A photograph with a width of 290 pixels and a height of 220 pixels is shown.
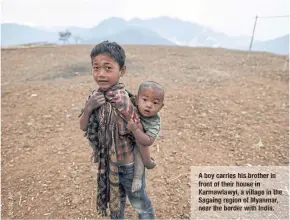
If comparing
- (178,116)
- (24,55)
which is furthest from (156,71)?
(24,55)

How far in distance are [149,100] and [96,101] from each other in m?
0.30

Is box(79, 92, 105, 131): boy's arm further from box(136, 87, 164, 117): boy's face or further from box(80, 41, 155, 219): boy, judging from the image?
box(136, 87, 164, 117): boy's face

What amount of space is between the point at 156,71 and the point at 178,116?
4.09 metres

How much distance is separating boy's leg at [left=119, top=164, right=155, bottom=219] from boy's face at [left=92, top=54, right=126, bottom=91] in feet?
1.95

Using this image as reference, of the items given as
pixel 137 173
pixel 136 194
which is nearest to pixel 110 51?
pixel 137 173

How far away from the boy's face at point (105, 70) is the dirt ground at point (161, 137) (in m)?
1.77

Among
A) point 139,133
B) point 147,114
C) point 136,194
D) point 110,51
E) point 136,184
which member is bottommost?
point 136,194

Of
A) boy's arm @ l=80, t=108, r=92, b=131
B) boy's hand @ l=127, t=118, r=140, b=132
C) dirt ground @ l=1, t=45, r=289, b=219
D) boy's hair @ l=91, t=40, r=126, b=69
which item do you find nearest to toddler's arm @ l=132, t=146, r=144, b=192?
boy's hand @ l=127, t=118, r=140, b=132

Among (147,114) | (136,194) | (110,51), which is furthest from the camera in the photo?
(136,194)

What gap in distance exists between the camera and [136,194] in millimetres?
1727

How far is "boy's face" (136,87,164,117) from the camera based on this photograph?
1409 millimetres

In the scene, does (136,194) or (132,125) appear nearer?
(132,125)

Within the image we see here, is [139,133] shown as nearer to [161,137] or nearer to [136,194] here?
[136,194]

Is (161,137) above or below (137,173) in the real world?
below
